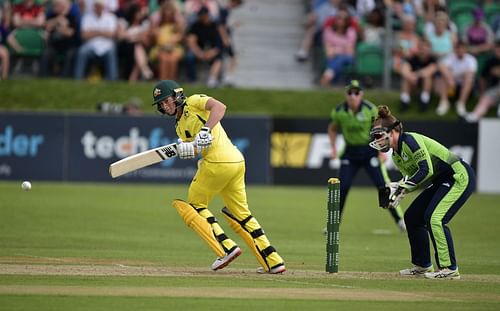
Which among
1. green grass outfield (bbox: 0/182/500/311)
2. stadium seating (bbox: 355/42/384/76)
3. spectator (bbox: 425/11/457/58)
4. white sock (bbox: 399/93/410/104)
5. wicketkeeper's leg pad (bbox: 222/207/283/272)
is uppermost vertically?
spectator (bbox: 425/11/457/58)

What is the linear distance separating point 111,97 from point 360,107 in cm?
1048

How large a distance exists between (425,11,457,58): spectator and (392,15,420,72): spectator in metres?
0.43

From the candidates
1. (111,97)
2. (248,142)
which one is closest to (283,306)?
(248,142)

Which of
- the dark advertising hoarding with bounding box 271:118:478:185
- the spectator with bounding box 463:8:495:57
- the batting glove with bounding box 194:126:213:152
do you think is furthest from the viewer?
the spectator with bounding box 463:8:495:57

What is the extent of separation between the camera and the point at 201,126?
1178cm

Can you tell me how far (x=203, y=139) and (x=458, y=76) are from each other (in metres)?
16.4

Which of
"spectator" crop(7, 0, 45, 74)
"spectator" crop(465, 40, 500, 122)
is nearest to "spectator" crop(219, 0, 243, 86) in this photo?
"spectator" crop(7, 0, 45, 74)

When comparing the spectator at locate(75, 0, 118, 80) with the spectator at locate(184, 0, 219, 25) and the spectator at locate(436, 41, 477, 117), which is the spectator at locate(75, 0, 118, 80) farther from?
the spectator at locate(436, 41, 477, 117)

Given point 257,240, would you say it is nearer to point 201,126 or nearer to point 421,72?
point 201,126

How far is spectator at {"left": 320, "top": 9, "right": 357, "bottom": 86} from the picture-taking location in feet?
88.9

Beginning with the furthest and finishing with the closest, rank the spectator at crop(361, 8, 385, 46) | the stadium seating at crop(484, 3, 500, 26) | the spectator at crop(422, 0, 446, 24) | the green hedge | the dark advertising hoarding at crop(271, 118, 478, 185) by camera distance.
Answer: the stadium seating at crop(484, 3, 500, 26), the spectator at crop(361, 8, 385, 46), the spectator at crop(422, 0, 446, 24), the green hedge, the dark advertising hoarding at crop(271, 118, 478, 185)

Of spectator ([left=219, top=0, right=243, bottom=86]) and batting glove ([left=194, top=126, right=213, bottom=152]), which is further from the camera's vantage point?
spectator ([left=219, top=0, right=243, bottom=86])

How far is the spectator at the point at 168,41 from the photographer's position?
1047 inches

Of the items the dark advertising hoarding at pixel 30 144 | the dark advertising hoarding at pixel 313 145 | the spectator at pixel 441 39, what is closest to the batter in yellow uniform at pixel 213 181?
the dark advertising hoarding at pixel 30 144
